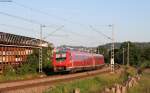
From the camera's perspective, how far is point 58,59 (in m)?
48.7

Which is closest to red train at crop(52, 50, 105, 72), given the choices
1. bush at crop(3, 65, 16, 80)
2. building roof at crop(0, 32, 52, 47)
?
bush at crop(3, 65, 16, 80)

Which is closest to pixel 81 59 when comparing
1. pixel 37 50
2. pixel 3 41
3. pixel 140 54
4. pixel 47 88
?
pixel 37 50

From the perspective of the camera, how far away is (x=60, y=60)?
4834 centimetres

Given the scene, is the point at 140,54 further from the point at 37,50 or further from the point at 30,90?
the point at 30,90

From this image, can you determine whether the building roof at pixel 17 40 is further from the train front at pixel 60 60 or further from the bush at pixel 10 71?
the train front at pixel 60 60

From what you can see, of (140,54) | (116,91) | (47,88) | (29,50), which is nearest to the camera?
(116,91)

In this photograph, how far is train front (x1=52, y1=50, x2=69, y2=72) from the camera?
48.1 meters

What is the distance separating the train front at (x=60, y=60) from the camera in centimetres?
4806

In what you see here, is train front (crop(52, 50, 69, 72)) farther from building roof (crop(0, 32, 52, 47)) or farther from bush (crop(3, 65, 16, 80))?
building roof (crop(0, 32, 52, 47))

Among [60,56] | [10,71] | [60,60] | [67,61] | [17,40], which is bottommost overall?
[10,71]

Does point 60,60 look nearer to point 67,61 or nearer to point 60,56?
point 60,56

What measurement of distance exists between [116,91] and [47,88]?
518 centimetres

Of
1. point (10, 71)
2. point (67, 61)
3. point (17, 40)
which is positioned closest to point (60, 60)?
point (67, 61)

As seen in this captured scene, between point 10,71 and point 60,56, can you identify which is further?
point 60,56
